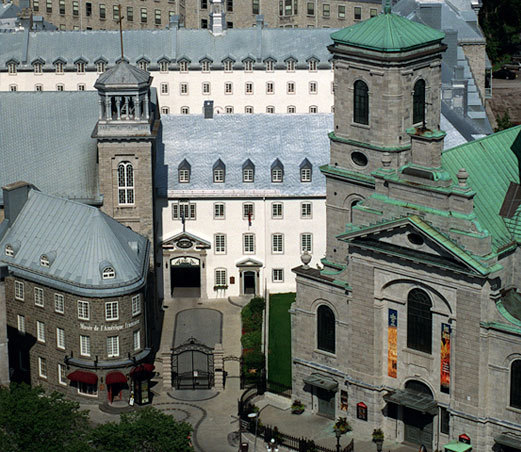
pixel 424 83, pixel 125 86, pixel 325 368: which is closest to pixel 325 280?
pixel 325 368

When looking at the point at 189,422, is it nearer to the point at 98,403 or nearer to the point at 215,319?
the point at 98,403

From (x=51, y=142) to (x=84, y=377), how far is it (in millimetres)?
27020

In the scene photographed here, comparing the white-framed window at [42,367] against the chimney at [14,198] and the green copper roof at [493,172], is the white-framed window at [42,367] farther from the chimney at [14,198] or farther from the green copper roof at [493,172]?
the green copper roof at [493,172]

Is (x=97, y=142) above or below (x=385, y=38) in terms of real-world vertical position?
below

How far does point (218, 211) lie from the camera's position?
655 ft

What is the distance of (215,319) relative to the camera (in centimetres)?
19662

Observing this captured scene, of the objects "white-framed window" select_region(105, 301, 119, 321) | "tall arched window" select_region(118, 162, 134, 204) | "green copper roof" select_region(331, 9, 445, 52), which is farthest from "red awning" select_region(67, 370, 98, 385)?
"green copper roof" select_region(331, 9, 445, 52)

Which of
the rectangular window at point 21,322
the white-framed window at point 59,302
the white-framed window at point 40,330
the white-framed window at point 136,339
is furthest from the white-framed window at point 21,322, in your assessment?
the white-framed window at point 136,339

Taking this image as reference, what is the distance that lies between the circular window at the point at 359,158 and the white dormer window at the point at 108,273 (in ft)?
76.4

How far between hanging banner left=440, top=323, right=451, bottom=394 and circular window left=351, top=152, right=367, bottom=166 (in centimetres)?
1600

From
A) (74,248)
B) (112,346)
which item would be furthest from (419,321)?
(74,248)

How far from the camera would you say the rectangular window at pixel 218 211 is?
654ft

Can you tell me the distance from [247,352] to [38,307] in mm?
20140

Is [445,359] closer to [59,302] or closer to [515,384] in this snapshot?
[515,384]
